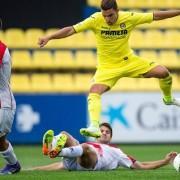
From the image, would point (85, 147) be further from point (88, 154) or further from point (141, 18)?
point (141, 18)

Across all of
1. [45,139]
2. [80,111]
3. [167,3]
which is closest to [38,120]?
[80,111]

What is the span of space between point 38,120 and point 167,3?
577 cm

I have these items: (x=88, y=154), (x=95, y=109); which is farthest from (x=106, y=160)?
(x=95, y=109)

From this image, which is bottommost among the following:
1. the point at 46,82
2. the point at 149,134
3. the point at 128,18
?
the point at 149,134

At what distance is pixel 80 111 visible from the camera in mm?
16562

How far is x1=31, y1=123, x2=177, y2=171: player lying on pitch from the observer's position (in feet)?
29.5

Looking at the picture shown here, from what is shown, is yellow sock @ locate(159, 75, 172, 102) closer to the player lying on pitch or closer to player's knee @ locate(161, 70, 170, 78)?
player's knee @ locate(161, 70, 170, 78)

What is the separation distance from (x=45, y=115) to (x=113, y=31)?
6.56 meters

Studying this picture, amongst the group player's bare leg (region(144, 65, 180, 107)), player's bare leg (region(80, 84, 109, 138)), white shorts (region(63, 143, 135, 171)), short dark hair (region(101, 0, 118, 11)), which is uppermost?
short dark hair (region(101, 0, 118, 11))

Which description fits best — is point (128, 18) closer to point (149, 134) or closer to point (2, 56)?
point (2, 56)

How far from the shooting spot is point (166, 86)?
10664 mm

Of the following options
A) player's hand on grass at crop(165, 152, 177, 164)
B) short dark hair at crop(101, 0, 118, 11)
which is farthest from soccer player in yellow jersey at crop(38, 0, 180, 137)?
player's hand on grass at crop(165, 152, 177, 164)

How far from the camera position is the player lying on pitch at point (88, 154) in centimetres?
898

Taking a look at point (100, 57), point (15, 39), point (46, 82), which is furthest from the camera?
point (15, 39)
